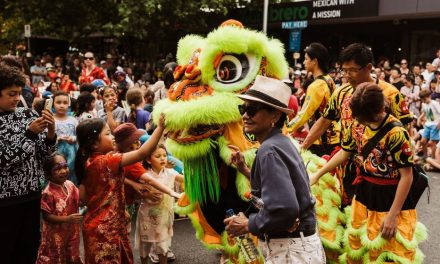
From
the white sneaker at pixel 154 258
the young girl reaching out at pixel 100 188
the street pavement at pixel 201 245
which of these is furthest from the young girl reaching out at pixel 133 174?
the street pavement at pixel 201 245

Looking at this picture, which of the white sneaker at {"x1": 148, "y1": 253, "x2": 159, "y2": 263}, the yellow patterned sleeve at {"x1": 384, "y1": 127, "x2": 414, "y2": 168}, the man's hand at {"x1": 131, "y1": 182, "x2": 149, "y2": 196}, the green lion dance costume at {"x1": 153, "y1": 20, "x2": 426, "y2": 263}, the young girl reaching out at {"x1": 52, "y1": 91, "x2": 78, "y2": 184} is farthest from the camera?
the young girl reaching out at {"x1": 52, "y1": 91, "x2": 78, "y2": 184}

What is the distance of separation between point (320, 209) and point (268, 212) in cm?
197

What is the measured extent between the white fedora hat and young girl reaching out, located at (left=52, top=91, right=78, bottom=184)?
357cm

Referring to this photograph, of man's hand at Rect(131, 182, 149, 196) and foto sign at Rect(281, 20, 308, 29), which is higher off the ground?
foto sign at Rect(281, 20, 308, 29)

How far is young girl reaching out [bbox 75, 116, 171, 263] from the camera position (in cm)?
345

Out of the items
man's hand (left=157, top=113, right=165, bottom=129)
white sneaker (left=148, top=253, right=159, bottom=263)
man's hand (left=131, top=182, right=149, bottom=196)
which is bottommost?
white sneaker (left=148, top=253, right=159, bottom=263)

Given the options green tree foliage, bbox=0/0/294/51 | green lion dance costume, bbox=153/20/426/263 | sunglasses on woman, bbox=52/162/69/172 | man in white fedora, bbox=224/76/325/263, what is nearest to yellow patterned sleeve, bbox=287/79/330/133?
green lion dance costume, bbox=153/20/426/263

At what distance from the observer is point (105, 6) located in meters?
18.2

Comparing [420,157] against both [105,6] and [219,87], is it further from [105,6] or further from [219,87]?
[105,6]

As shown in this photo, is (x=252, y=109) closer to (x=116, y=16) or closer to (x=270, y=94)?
(x=270, y=94)

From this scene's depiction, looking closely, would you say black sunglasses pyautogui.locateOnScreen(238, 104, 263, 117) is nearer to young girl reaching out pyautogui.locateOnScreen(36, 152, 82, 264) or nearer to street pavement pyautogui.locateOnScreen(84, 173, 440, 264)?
young girl reaching out pyautogui.locateOnScreen(36, 152, 82, 264)

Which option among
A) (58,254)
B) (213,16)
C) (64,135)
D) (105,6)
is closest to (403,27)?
(213,16)

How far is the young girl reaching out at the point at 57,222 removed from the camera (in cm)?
380

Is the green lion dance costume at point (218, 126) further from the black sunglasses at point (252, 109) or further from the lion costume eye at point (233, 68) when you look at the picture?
the black sunglasses at point (252, 109)
